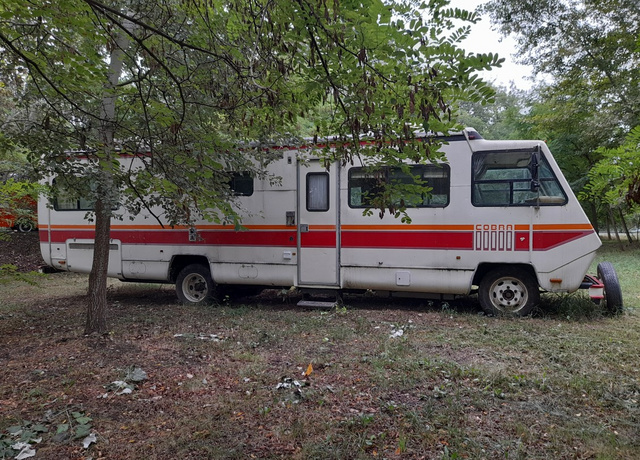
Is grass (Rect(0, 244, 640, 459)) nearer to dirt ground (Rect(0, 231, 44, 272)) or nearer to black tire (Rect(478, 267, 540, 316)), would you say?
black tire (Rect(478, 267, 540, 316))

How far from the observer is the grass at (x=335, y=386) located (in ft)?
9.55

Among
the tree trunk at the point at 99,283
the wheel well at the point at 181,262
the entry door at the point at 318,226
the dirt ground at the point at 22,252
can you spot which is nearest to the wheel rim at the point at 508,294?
the entry door at the point at 318,226

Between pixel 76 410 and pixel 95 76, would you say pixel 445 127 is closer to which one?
pixel 95 76

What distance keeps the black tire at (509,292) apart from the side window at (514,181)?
1099mm

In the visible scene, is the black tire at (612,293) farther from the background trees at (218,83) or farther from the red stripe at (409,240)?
the background trees at (218,83)

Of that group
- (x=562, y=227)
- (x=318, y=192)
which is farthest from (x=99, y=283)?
(x=562, y=227)

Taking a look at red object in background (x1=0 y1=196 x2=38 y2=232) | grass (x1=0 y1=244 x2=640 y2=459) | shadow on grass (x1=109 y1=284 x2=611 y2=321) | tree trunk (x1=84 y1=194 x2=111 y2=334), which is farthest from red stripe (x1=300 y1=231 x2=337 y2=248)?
red object in background (x1=0 y1=196 x2=38 y2=232)

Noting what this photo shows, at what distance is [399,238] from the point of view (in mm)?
6930

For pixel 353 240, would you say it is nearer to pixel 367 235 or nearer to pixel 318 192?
pixel 367 235

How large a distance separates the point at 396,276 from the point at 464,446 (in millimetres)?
4195

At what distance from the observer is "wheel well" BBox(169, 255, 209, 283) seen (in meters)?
7.93

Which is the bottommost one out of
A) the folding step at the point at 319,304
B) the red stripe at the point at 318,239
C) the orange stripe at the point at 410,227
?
the folding step at the point at 319,304

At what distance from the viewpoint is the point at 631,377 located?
3.92 m

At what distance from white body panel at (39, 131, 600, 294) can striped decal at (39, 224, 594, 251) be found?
0.6 inches
